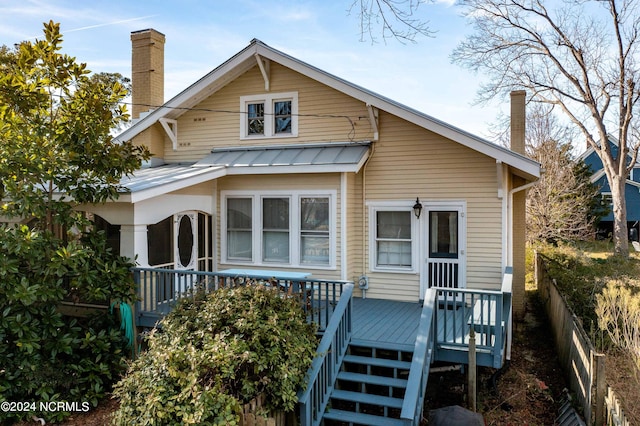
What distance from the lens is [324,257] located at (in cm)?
1053

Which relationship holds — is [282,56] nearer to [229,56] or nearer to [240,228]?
[229,56]

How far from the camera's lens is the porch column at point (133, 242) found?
28.3 ft

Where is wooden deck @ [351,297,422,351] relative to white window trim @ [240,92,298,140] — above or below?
below

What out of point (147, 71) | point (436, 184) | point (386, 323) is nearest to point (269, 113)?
point (147, 71)

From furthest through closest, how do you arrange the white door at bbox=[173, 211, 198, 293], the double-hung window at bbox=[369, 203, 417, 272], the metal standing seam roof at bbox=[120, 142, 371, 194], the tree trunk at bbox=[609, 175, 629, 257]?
1. the tree trunk at bbox=[609, 175, 629, 257]
2. the white door at bbox=[173, 211, 198, 293]
3. the double-hung window at bbox=[369, 203, 417, 272]
4. the metal standing seam roof at bbox=[120, 142, 371, 194]

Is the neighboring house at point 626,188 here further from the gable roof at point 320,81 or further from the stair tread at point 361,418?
the stair tread at point 361,418

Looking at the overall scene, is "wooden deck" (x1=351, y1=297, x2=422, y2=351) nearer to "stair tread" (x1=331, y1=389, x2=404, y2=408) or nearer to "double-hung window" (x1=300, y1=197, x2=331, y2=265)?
"stair tread" (x1=331, y1=389, x2=404, y2=408)

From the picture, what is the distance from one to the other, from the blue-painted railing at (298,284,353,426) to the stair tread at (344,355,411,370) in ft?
0.51

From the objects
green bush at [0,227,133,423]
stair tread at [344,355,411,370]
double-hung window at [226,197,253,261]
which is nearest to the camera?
stair tread at [344,355,411,370]

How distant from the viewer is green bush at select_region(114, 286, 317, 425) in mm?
5254

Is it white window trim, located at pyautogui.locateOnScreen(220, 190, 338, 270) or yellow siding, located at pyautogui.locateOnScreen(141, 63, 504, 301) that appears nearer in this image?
yellow siding, located at pyautogui.locateOnScreen(141, 63, 504, 301)

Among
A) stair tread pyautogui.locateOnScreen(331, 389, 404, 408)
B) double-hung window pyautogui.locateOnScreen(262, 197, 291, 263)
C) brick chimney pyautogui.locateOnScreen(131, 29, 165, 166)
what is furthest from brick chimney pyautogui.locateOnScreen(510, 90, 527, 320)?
brick chimney pyautogui.locateOnScreen(131, 29, 165, 166)

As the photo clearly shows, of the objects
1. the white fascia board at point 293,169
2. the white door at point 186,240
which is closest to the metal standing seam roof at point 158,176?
the white fascia board at point 293,169

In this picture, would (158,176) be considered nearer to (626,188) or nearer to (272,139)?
(272,139)
